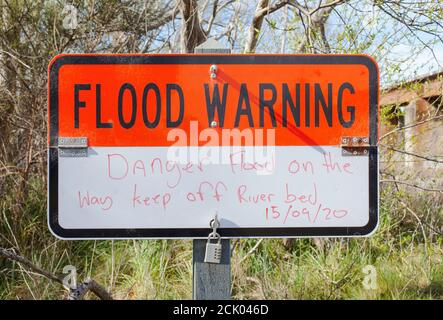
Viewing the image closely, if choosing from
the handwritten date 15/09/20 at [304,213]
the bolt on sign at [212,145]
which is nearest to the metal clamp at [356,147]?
the bolt on sign at [212,145]

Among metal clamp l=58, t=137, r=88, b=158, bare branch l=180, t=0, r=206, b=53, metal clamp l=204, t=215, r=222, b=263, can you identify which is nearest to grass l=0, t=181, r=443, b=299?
bare branch l=180, t=0, r=206, b=53

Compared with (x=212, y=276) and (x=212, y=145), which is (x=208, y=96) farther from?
(x=212, y=276)

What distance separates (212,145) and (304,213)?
1.28 feet

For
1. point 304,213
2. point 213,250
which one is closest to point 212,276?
point 213,250

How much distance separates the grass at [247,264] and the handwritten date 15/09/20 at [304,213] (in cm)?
197

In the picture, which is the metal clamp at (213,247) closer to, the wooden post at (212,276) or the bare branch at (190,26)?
the wooden post at (212,276)

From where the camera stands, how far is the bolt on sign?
71.2 inches

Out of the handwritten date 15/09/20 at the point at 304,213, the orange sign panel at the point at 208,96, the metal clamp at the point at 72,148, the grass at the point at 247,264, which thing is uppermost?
the orange sign panel at the point at 208,96

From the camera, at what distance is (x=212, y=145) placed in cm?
183

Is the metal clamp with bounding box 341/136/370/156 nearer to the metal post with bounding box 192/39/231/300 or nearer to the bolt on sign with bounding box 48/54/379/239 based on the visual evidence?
the bolt on sign with bounding box 48/54/379/239

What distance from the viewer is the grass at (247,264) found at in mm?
3773
